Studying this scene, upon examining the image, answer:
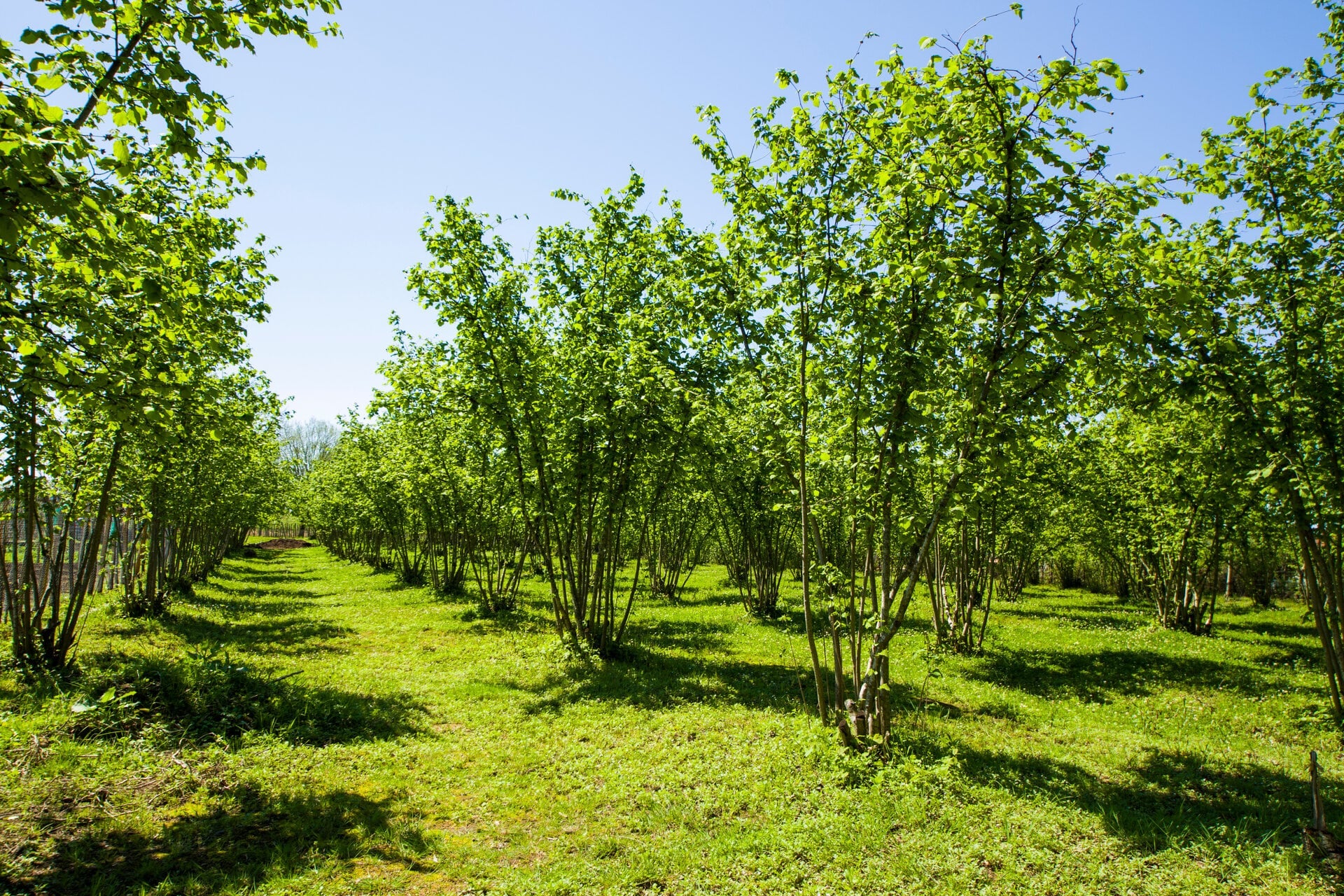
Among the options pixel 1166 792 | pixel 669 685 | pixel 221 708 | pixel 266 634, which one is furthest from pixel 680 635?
pixel 1166 792

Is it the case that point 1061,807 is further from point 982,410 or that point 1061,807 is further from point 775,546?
point 775,546

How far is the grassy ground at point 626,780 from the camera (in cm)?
550

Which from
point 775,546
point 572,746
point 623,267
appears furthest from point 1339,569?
point 775,546

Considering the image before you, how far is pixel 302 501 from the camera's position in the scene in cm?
5394

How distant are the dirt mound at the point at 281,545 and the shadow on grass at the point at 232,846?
73.5 m

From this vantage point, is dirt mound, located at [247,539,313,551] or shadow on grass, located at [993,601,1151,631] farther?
dirt mound, located at [247,539,313,551]

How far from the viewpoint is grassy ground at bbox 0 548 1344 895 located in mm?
5500

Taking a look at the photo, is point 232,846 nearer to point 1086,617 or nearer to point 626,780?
point 626,780

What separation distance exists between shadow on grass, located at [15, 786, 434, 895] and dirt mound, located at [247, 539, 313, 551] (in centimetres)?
7345

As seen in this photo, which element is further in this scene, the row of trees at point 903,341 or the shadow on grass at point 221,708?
the shadow on grass at point 221,708

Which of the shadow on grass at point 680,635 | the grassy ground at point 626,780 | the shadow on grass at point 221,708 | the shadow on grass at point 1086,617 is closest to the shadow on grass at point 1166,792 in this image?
the grassy ground at point 626,780

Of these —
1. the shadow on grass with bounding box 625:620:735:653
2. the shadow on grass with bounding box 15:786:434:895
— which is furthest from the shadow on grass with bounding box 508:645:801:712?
the shadow on grass with bounding box 15:786:434:895

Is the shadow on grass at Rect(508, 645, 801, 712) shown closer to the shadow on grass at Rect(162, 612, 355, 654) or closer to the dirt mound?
the shadow on grass at Rect(162, 612, 355, 654)

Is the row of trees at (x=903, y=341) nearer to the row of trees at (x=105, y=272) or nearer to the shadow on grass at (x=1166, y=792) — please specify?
the shadow on grass at (x=1166, y=792)
